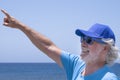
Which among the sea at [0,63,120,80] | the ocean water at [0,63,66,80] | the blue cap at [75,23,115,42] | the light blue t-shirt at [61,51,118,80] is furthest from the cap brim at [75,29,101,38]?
the ocean water at [0,63,66,80]

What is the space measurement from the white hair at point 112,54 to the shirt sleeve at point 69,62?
0.37 metres

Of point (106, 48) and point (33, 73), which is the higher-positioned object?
point (106, 48)

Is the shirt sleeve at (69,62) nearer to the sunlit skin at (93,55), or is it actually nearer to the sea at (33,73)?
the sunlit skin at (93,55)

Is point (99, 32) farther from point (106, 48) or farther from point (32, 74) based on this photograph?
point (32, 74)

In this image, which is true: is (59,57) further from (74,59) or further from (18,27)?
(18,27)

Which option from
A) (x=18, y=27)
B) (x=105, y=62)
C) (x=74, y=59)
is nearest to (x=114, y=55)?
(x=105, y=62)

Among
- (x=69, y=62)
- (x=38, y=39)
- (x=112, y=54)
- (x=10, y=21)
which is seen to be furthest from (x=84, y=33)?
(x=10, y=21)

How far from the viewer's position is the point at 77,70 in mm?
3754

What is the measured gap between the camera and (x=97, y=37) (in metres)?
3.58

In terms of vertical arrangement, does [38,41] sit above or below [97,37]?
below

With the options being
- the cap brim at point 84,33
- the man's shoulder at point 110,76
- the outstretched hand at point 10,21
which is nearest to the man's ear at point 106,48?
the cap brim at point 84,33

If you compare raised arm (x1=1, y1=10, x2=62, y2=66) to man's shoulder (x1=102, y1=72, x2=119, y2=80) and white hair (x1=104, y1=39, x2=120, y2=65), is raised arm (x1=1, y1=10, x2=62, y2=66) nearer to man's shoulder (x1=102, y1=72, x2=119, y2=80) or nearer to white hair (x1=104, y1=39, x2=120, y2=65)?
white hair (x1=104, y1=39, x2=120, y2=65)

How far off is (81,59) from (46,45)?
55 centimetres

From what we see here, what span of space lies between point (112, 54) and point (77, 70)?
378 millimetres
